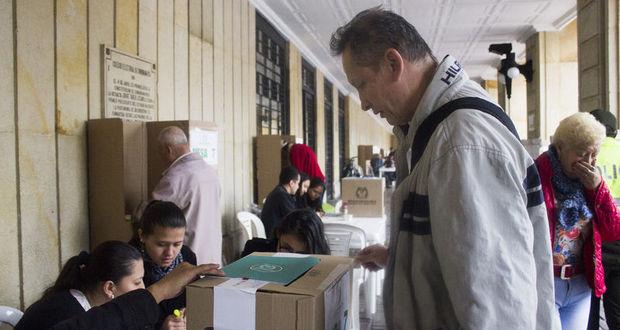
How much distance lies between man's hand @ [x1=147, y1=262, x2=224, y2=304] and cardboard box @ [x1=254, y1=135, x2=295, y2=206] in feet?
15.8

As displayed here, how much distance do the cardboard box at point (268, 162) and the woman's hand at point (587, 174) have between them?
4157 mm

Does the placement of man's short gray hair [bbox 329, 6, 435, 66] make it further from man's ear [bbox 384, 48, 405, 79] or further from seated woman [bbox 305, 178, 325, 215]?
seated woman [bbox 305, 178, 325, 215]

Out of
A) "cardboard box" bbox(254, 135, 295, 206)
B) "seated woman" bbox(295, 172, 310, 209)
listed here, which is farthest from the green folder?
"cardboard box" bbox(254, 135, 295, 206)

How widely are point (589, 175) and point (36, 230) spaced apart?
8.84 ft

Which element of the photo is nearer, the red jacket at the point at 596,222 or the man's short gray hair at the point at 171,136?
the red jacket at the point at 596,222

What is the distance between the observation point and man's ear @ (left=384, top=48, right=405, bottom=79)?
96cm

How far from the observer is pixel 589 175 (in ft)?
6.33

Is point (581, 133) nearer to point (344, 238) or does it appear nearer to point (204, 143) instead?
point (344, 238)

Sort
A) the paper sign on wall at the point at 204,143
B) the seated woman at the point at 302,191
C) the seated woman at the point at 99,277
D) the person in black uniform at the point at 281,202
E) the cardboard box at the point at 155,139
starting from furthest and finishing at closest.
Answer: the seated woman at the point at 302,191 < the person in black uniform at the point at 281,202 < the paper sign on wall at the point at 204,143 < the cardboard box at the point at 155,139 < the seated woman at the point at 99,277

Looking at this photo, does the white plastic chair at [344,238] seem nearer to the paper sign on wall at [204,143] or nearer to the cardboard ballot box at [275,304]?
the paper sign on wall at [204,143]

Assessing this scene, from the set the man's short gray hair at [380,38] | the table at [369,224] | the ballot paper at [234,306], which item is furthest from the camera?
the table at [369,224]

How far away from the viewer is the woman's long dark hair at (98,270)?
156 centimetres

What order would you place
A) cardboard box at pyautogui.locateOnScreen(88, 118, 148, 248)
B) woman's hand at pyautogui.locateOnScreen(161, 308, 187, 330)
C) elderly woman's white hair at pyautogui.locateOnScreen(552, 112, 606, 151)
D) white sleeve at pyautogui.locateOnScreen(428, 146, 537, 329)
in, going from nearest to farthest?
white sleeve at pyautogui.locateOnScreen(428, 146, 537, 329) < woman's hand at pyautogui.locateOnScreen(161, 308, 187, 330) < elderly woman's white hair at pyautogui.locateOnScreen(552, 112, 606, 151) < cardboard box at pyautogui.locateOnScreen(88, 118, 148, 248)

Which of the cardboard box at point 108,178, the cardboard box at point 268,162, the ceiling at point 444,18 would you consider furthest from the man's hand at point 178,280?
the ceiling at point 444,18
